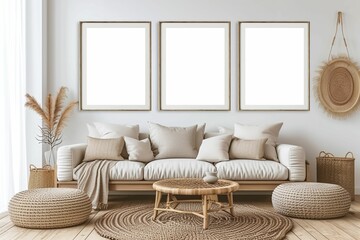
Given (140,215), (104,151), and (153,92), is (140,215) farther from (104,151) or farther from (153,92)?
(153,92)

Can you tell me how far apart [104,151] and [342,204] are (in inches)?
103

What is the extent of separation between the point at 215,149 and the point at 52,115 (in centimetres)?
210

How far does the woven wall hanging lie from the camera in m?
6.36

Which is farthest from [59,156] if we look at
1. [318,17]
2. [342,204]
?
[318,17]

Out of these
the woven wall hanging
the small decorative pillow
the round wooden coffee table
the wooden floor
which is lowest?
the wooden floor

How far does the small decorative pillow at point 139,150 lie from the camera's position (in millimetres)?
5598

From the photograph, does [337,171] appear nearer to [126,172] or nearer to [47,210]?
[126,172]

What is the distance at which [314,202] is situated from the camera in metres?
4.59

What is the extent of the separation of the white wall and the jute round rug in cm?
161

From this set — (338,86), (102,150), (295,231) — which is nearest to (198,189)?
(295,231)

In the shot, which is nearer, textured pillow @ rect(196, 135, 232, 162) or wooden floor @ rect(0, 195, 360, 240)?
wooden floor @ rect(0, 195, 360, 240)

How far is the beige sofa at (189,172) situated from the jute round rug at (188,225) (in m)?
0.31

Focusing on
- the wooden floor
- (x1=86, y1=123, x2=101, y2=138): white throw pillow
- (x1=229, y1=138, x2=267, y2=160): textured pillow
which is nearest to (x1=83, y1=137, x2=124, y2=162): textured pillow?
(x1=86, y1=123, x2=101, y2=138): white throw pillow

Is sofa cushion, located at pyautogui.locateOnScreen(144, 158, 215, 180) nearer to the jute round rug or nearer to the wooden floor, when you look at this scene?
the jute round rug
